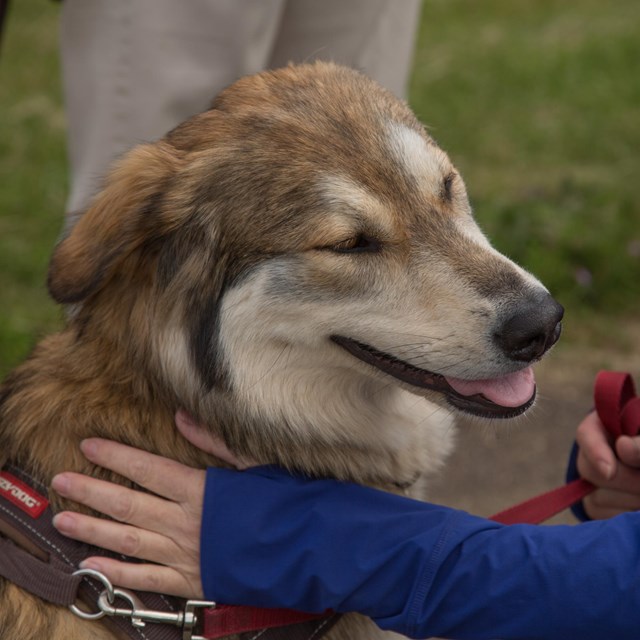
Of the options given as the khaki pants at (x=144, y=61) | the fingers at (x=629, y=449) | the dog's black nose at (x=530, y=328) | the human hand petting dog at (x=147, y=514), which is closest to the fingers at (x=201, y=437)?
the human hand petting dog at (x=147, y=514)

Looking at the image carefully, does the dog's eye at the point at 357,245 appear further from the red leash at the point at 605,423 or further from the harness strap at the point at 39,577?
the harness strap at the point at 39,577

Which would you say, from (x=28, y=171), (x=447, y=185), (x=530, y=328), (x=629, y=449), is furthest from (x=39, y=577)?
(x=28, y=171)

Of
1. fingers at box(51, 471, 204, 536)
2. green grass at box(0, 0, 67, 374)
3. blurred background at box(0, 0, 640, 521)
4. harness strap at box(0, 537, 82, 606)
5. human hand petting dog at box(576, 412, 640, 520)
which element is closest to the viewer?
harness strap at box(0, 537, 82, 606)

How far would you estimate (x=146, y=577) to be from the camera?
6.93 feet

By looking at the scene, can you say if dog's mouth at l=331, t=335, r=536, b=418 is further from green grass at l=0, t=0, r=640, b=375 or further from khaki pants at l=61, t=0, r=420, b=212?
green grass at l=0, t=0, r=640, b=375

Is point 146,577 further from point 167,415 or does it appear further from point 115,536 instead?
point 167,415

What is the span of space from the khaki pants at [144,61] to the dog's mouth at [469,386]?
120 cm

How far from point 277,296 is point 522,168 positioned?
4213mm

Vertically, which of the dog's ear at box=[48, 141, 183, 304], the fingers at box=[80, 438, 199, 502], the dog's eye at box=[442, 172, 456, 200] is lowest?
the fingers at box=[80, 438, 199, 502]

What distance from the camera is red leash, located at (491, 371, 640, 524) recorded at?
2.41m

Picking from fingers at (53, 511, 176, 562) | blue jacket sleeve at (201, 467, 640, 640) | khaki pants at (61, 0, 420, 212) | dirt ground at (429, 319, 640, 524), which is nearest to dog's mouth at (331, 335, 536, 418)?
blue jacket sleeve at (201, 467, 640, 640)

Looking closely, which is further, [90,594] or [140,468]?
[140,468]

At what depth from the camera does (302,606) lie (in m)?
2.09

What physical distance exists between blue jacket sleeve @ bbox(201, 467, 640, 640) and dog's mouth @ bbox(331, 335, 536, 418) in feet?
0.80
